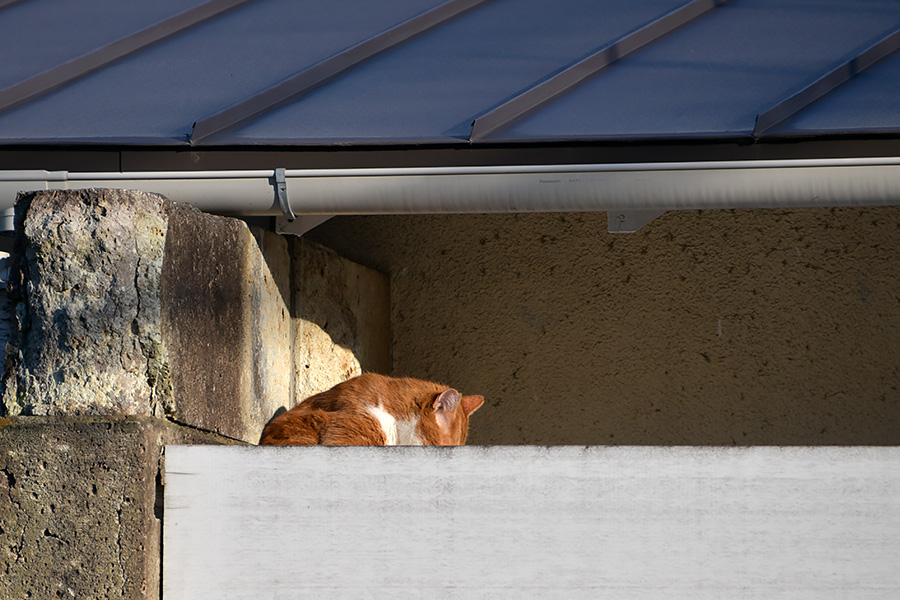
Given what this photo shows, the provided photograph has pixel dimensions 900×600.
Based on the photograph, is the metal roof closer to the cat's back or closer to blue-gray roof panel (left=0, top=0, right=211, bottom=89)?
blue-gray roof panel (left=0, top=0, right=211, bottom=89)

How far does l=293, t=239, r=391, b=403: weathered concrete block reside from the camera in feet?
10.2

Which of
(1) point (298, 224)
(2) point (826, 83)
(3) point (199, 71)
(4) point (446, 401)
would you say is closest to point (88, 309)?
(1) point (298, 224)

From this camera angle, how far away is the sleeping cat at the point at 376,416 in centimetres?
270

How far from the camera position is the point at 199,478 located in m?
2.08

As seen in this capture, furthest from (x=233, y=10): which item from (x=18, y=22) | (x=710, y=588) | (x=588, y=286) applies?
(x=710, y=588)

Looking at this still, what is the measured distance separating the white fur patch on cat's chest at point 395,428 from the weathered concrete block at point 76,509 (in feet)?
3.17

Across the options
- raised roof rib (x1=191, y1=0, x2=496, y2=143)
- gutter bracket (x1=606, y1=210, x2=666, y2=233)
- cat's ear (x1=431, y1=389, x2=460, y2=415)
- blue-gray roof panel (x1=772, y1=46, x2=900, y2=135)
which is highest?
raised roof rib (x1=191, y1=0, x2=496, y2=143)

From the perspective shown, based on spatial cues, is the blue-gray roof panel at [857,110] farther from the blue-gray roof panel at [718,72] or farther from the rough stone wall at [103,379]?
the rough stone wall at [103,379]

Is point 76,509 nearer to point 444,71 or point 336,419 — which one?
point 336,419

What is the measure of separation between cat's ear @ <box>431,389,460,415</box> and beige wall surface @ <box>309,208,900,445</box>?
2.37ft

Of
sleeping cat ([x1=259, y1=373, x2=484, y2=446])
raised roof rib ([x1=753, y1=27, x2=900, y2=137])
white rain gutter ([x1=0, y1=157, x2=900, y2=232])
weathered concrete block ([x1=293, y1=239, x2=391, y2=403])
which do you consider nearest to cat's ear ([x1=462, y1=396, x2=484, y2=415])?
sleeping cat ([x1=259, y1=373, x2=484, y2=446])

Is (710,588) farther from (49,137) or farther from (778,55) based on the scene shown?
(49,137)

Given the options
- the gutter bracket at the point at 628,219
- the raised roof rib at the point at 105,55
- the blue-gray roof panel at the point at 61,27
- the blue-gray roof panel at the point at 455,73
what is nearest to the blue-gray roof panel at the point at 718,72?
→ the blue-gray roof panel at the point at 455,73

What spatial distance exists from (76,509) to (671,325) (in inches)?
93.6
